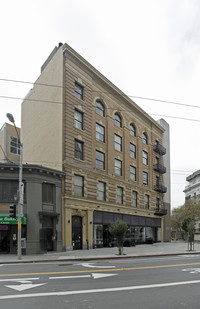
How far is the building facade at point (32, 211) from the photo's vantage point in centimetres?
2273

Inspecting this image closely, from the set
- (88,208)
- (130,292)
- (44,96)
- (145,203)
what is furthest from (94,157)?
(130,292)

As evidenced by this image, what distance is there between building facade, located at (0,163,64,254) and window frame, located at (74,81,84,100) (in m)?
8.73

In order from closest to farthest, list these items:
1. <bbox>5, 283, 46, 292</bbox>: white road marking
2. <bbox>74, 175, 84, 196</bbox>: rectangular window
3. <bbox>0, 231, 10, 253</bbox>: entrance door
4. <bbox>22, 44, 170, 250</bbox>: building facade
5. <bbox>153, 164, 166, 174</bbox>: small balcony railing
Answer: <bbox>5, 283, 46, 292</bbox>: white road marking, <bbox>0, 231, 10, 253</bbox>: entrance door, <bbox>22, 44, 170, 250</bbox>: building facade, <bbox>74, 175, 84, 196</bbox>: rectangular window, <bbox>153, 164, 166, 174</bbox>: small balcony railing

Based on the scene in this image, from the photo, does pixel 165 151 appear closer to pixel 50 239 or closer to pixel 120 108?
pixel 120 108

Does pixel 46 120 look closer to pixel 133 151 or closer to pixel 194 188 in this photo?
pixel 133 151

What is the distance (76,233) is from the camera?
27.0m

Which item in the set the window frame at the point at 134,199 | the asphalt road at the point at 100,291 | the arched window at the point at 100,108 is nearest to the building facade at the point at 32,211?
the arched window at the point at 100,108

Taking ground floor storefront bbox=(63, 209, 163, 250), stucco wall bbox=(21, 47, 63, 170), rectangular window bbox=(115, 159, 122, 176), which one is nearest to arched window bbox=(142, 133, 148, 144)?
rectangular window bbox=(115, 159, 122, 176)

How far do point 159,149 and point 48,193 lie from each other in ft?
77.8

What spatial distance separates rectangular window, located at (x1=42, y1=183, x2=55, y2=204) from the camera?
2445cm

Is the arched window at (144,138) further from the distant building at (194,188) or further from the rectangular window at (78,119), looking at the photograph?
the distant building at (194,188)

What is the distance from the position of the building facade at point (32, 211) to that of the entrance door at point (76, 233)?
2029mm

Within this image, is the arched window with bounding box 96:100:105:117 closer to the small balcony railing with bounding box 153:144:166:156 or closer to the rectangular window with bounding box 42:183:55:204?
the rectangular window with bounding box 42:183:55:204

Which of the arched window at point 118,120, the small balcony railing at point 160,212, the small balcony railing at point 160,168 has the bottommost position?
the small balcony railing at point 160,212
